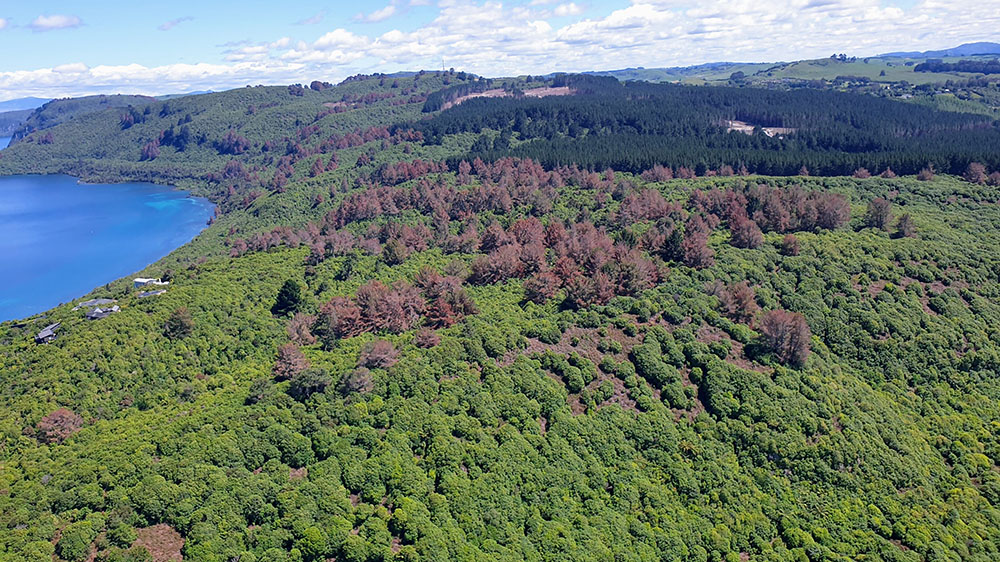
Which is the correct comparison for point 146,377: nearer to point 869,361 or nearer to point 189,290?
point 189,290

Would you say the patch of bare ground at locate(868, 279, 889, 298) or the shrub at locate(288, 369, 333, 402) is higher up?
the shrub at locate(288, 369, 333, 402)

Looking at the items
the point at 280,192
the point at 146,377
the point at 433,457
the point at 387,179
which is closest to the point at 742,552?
the point at 433,457

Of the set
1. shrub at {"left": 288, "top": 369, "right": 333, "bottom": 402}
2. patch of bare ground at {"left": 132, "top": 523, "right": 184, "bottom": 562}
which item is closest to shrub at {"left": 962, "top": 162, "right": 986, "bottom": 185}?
shrub at {"left": 288, "top": 369, "right": 333, "bottom": 402}

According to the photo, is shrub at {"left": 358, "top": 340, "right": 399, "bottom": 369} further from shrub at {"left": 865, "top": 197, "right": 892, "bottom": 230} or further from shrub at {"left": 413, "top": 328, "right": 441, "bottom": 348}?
shrub at {"left": 865, "top": 197, "right": 892, "bottom": 230}

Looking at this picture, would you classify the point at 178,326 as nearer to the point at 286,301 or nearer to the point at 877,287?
the point at 286,301

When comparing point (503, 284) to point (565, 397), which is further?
point (503, 284)

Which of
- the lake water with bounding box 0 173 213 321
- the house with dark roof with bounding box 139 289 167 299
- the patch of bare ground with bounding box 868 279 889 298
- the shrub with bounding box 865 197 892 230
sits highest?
the shrub with bounding box 865 197 892 230
